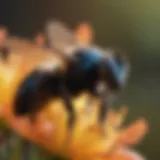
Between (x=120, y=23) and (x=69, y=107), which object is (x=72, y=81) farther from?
(x=120, y=23)

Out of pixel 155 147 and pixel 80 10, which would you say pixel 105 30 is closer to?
pixel 80 10

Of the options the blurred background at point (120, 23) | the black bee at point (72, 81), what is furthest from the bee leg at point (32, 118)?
the blurred background at point (120, 23)

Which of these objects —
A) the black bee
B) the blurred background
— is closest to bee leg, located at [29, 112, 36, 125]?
the black bee

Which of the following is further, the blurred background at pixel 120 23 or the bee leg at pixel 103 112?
the blurred background at pixel 120 23

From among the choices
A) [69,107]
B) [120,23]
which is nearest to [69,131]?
[69,107]

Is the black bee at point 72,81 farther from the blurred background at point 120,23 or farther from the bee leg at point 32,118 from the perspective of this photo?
the blurred background at point 120,23

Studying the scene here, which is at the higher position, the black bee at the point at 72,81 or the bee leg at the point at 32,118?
the black bee at the point at 72,81

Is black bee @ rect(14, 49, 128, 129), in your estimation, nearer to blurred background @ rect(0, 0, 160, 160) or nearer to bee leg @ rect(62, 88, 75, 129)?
bee leg @ rect(62, 88, 75, 129)
